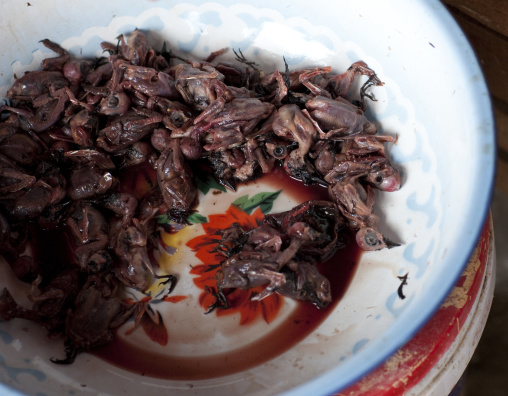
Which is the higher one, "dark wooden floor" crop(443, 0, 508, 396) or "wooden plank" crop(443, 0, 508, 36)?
"wooden plank" crop(443, 0, 508, 36)

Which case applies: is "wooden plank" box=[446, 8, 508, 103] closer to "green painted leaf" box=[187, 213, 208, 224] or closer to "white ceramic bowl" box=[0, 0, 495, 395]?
"white ceramic bowl" box=[0, 0, 495, 395]

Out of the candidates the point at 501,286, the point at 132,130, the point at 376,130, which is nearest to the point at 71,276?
the point at 132,130

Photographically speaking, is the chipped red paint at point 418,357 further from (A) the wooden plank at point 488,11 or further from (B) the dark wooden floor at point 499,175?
(A) the wooden plank at point 488,11

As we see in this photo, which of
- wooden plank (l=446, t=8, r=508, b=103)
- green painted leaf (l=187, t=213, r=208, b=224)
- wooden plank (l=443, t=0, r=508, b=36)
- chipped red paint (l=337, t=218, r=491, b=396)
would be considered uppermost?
wooden plank (l=443, t=0, r=508, b=36)

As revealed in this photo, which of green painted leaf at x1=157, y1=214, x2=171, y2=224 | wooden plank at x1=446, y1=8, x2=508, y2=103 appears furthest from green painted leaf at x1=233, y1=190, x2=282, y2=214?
wooden plank at x1=446, y1=8, x2=508, y2=103

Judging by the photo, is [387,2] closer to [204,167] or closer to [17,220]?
[204,167]

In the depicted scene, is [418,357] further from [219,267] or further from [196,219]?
[196,219]
